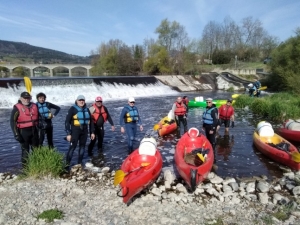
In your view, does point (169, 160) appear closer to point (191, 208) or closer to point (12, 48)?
point (191, 208)

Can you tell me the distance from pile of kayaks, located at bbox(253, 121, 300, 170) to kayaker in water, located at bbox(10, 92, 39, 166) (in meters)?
6.16

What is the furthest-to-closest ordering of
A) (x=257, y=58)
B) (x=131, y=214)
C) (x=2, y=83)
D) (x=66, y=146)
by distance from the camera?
(x=257, y=58) → (x=2, y=83) → (x=66, y=146) → (x=131, y=214)

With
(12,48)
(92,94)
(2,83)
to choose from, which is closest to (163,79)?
(92,94)

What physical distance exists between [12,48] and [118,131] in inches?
7923

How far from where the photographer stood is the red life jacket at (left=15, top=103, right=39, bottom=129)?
4.96m

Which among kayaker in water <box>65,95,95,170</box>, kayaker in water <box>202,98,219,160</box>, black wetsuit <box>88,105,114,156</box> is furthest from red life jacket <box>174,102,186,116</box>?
kayaker in water <box>65,95,95,170</box>

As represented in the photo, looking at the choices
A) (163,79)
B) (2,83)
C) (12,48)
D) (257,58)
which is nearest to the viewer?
(2,83)

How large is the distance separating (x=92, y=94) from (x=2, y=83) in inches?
274

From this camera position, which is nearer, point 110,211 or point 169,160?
point 110,211

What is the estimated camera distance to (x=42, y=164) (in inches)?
203

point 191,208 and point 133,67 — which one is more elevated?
point 133,67

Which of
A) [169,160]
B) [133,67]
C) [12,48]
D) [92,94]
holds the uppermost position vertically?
[12,48]

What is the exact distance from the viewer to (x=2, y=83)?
56.0 ft

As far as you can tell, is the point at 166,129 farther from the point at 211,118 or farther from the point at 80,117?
the point at 80,117
